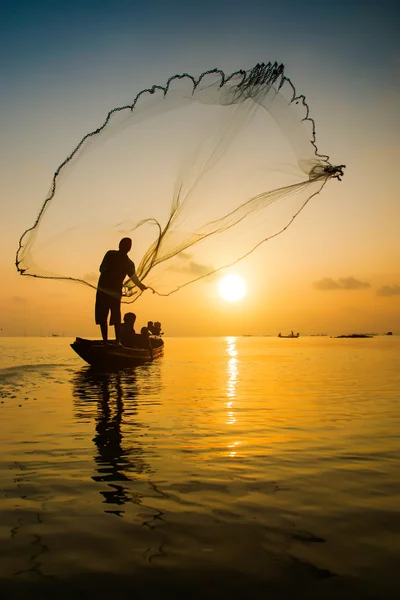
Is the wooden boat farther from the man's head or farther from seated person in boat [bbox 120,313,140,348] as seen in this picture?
the man's head

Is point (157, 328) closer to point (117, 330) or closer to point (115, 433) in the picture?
point (117, 330)

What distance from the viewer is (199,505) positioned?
20.0ft

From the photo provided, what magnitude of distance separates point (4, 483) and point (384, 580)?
505 centimetres

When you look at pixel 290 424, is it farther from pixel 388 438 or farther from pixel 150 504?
pixel 150 504

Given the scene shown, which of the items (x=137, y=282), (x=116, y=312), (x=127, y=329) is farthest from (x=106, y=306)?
(x=127, y=329)

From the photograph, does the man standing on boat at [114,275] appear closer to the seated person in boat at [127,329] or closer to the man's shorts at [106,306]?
the man's shorts at [106,306]

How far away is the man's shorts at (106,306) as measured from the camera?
79.9 ft

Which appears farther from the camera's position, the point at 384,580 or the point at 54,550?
the point at 54,550

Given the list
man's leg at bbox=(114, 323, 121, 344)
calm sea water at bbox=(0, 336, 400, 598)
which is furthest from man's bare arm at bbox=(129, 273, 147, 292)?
calm sea water at bbox=(0, 336, 400, 598)

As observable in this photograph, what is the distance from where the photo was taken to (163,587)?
4105 millimetres

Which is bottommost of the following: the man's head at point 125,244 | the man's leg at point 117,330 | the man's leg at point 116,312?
the man's leg at point 117,330

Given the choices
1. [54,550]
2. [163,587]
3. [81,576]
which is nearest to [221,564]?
[163,587]

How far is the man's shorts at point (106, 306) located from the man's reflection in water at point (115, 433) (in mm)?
3124

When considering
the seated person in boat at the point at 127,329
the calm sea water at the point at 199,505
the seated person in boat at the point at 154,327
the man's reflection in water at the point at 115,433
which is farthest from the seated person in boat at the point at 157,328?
the calm sea water at the point at 199,505
